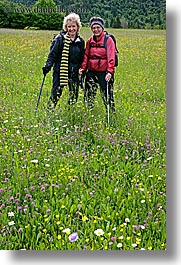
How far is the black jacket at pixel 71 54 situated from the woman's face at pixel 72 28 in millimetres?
31

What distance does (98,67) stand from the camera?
2.95 meters

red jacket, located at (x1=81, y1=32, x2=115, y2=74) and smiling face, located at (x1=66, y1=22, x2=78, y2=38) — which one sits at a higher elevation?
smiling face, located at (x1=66, y1=22, x2=78, y2=38)

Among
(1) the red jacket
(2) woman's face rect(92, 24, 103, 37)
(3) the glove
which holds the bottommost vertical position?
(3) the glove

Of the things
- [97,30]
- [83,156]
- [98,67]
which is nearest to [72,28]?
[97,30]

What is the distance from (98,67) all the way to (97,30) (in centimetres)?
19

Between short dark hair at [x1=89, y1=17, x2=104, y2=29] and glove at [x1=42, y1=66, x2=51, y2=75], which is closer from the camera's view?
short dark hair at [x1=89, y1=17, x2=104, y2=29]

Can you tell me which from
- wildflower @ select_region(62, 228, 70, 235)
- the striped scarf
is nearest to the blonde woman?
the striped scarf

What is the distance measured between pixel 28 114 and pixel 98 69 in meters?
0.40

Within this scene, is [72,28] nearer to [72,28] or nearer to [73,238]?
[72,28]

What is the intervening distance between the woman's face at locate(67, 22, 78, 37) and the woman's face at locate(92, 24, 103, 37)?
0.09m

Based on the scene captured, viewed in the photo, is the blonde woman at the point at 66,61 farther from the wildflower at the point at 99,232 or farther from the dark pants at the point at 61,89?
the wildflower at the point at 99,232

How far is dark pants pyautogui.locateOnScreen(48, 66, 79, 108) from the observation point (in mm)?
2932

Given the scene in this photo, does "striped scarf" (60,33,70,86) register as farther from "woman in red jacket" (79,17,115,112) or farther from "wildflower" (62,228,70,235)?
"wildflower" (62,228,70,235)

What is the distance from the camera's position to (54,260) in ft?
8.44
